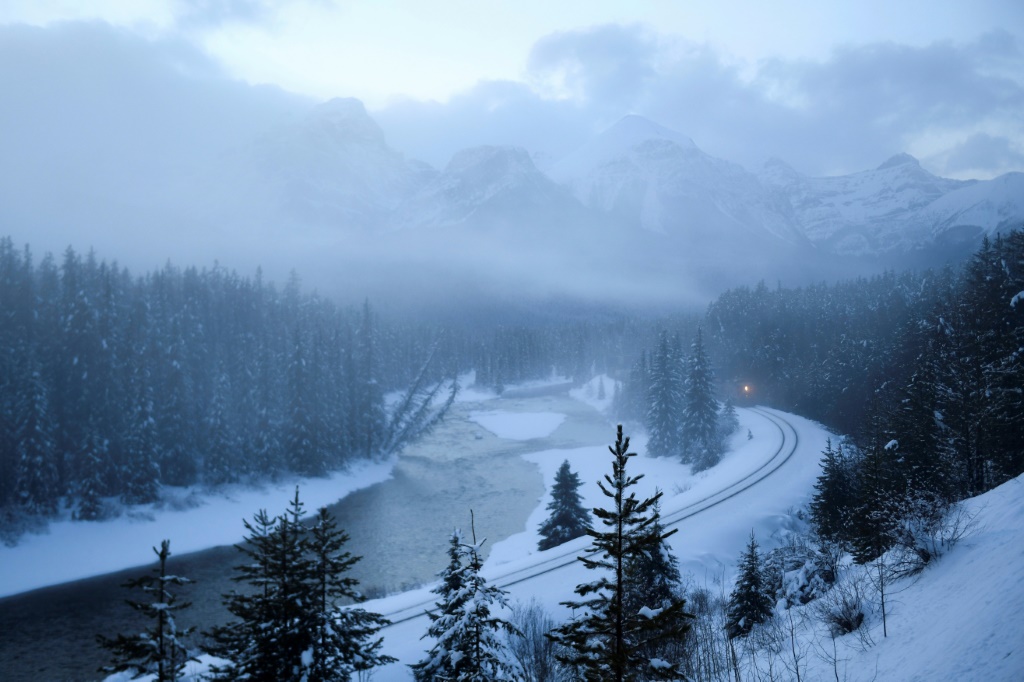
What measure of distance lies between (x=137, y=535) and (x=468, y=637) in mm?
39261

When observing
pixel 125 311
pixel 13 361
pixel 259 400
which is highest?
pixel 125 311

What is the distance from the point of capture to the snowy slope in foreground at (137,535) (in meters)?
32.0

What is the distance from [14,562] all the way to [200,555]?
32.1 ft

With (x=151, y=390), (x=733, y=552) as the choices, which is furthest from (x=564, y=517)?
(x=151, y=390)

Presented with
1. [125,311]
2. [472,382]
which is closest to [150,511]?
[125,311]

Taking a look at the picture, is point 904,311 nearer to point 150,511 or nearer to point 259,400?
point 259,400

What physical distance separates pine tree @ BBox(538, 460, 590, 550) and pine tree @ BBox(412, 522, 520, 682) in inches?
787

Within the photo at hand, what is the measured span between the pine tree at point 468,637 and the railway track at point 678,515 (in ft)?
7.06

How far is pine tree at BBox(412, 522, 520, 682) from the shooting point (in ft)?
28.5

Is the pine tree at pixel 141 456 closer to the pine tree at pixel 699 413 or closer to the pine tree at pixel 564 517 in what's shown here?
the pine tree at pixel 564 517

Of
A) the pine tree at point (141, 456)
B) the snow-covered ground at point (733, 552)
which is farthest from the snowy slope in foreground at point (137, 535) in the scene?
the pine tree at point (141, 456)

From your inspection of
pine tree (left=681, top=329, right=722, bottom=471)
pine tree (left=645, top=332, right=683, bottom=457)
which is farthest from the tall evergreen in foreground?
pine tree (left=645, top=332, right=683, bottom=457)

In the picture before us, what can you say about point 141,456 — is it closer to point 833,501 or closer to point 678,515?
point 678,515

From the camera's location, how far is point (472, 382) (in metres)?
129
